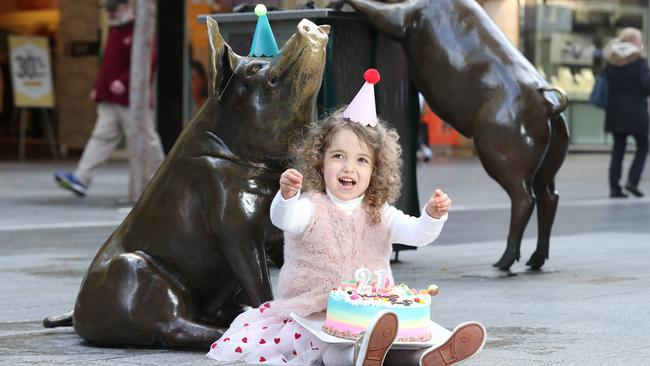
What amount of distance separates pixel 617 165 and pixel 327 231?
11.0 meters

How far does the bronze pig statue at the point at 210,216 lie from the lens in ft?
15.8

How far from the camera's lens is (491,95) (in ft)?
24.7

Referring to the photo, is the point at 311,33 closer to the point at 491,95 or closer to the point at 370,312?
the point at 370,312

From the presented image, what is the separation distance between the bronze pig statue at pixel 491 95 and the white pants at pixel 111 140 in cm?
542

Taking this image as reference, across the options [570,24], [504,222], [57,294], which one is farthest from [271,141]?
[570,24]

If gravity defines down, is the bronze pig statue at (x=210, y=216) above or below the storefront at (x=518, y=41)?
above

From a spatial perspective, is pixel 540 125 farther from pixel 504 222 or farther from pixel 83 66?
Result: pixel 83 66

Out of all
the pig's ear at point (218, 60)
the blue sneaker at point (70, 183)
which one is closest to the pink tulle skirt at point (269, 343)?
the pig's ear at point (218, 60)

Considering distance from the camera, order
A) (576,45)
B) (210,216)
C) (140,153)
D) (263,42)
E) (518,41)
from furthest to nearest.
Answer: (576,45)
(518,41)
(140,153)
(263,42)
(210,216)

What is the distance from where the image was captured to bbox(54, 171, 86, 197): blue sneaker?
519 inches

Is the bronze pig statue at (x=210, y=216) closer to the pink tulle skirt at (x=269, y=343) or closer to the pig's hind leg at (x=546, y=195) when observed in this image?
the pink tulle skirt at (x=269, y=343)

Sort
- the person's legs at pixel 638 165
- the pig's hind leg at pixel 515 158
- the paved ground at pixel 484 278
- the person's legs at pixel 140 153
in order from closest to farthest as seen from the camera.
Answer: the paved ground at pixel 484 278
the pig's hind leg at pixel 515 158
the person's legs at pixel 140 153
the person's legs at pixel 638 165

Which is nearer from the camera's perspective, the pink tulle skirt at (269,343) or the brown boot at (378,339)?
the brown boot at (378,339)

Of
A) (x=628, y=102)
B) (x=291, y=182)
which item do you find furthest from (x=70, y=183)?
(x=291, y=182)
